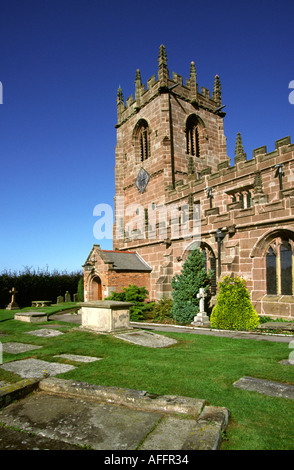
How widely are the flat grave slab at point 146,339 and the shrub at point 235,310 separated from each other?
4184mm

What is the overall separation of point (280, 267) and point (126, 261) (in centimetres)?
1115

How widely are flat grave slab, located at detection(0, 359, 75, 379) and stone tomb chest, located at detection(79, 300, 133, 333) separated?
3.36 metres

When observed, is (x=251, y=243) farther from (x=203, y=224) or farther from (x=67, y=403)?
(x=67, y=403)

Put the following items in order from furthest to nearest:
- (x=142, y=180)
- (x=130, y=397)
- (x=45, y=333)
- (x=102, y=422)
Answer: (x=142, y=180) → (x=45, y=333) → (x=130, y=397) → (x=102, y=422)

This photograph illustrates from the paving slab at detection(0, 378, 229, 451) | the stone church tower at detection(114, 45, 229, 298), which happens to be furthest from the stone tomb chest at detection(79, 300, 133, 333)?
the stone church tower at detection(114, 45, 229, 298)

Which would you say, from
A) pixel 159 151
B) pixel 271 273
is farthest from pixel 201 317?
pixel 159 151

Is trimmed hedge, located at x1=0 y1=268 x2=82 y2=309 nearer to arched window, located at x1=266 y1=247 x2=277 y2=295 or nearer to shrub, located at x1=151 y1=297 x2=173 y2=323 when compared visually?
shrub, located at x1=151 y1=297 x2=173 y2=323

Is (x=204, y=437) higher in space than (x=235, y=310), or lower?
higher

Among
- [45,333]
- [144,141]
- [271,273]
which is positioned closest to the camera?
[45,333]

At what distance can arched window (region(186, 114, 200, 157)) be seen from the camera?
25.3 meters

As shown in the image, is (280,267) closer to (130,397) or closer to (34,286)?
(130,397)

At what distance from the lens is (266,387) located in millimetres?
4676
